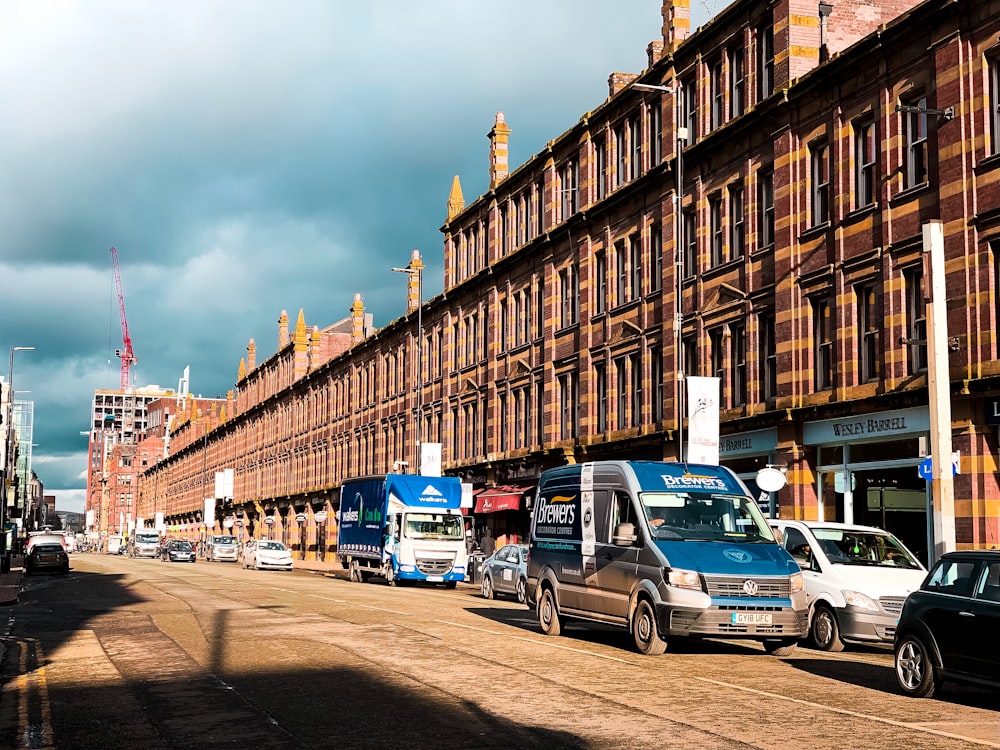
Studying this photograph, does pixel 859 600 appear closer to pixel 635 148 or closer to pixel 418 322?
pixel 635 148

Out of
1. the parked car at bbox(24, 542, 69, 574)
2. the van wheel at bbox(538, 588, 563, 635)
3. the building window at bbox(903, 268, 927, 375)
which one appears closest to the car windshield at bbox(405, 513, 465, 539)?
the building window at bbox(903, 268, 927, 375)

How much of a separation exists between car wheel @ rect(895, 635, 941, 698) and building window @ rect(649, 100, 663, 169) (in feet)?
90.3

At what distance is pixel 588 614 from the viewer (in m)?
17.5

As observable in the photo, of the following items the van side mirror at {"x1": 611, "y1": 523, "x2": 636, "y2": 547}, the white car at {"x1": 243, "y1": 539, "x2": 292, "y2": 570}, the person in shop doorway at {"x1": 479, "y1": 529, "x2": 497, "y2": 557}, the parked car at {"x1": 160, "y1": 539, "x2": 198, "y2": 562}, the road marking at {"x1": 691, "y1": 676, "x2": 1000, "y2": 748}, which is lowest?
the parked car at {"x1": 160, "y1": 539, "x2": 198, "y2": 562}

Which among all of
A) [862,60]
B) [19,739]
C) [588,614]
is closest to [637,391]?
[862,60]

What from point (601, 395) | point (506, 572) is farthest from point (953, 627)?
point (601, 395)

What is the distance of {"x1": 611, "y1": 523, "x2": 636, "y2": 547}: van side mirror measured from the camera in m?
15.9

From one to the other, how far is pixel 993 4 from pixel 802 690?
57.8 feet

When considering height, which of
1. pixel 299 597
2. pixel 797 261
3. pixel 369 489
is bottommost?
pixel 299 597

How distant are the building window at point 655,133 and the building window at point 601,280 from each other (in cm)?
415

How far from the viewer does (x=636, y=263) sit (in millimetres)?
39312

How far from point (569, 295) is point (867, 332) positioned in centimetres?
1760

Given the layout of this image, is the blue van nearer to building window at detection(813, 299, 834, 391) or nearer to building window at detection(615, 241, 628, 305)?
building window at detection(813, 299, 834, 391)

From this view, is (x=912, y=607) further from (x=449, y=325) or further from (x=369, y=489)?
(x=449, y=325)
